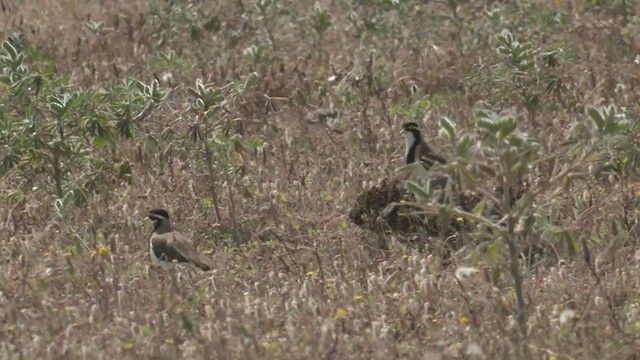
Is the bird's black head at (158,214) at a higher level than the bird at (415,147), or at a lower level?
higher

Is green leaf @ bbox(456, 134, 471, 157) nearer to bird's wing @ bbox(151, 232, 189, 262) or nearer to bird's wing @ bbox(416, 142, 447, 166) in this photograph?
bird's wing @ bbox(151, 232, 189, 262)

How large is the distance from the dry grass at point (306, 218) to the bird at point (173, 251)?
0.17 metres

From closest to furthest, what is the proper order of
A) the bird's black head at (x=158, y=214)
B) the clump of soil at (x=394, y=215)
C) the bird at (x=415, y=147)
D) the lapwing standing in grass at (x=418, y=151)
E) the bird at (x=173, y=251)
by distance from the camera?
the bird at (x=173, y=251), the clump of soil at (x=394, y=215), the bird's black head at (x=158, y=214), the lapwing standing in grass at (x=418, y=151), the bird at (x=415, y=147)

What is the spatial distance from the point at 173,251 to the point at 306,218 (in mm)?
1668

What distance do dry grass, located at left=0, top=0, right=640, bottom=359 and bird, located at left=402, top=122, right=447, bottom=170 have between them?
1.44ft

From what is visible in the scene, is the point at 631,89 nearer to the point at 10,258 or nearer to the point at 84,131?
the point at 84,131

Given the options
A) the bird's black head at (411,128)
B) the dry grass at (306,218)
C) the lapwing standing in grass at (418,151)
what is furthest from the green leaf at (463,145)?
the bird's black head at (411,128)

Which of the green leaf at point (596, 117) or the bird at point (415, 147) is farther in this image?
the bird at point (415, 147)

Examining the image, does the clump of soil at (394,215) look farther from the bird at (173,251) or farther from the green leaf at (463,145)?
the green leaf at (463,145)

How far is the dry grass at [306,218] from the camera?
7.99 m

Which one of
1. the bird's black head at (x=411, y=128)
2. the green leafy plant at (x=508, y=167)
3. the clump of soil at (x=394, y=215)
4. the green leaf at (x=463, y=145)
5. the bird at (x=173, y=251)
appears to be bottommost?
the clump of soil at (x=394, y=215)

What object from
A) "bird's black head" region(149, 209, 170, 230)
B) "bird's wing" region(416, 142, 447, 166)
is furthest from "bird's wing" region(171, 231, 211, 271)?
"bird's wing" region(416, 142, 447, 166)

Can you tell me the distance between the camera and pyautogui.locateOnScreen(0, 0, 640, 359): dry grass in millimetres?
7988

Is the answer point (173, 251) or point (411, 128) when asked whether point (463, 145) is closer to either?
point (173, 251)
